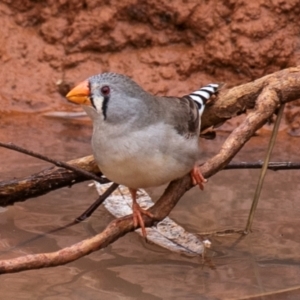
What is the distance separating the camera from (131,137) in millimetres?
3492

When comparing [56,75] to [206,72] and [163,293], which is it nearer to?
[206,72]

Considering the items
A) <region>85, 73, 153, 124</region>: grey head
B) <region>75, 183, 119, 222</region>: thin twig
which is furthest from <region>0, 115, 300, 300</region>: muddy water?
<region>85, 73, 153, 124</region>: grey head

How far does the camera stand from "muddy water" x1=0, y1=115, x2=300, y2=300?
387 cm

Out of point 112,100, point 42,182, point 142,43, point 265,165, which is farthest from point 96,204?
point 142,43

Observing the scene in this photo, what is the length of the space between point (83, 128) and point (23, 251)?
6.51 feet

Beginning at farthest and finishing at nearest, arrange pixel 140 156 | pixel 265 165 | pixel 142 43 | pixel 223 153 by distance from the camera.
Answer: pixel 142 43
pixel 265 165
pixel 223 153
pixel 140 156

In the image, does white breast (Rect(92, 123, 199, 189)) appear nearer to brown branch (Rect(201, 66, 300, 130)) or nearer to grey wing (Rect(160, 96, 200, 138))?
grey wing (Rect(160, 96, 200, 138))

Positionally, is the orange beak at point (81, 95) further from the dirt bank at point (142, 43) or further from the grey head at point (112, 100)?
the dirt bank at point (142, 43)

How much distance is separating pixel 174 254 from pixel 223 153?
0.72 metres

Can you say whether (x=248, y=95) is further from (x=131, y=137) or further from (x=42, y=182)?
(x=42, y=182)

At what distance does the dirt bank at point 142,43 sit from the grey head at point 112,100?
2.87 m

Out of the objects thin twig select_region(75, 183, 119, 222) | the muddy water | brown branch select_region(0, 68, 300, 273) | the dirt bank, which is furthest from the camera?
the dirt bank

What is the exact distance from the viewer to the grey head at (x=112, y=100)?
3521mm

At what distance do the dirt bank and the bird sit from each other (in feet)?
9.14
